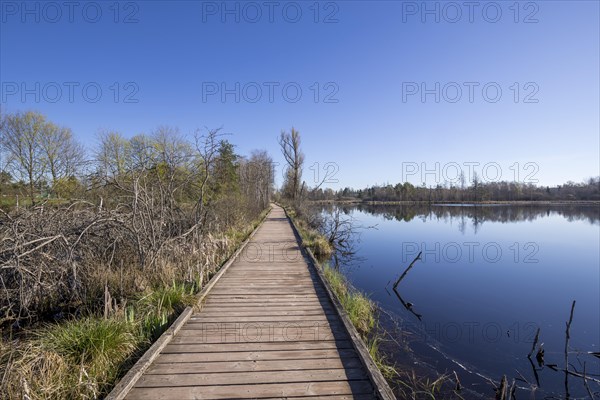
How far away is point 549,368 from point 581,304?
462 cm

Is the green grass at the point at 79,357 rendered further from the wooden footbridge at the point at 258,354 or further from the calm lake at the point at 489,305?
the calm lake at the point at 489,305

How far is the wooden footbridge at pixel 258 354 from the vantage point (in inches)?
106

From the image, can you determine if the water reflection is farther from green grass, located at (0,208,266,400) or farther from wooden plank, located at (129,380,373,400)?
wooden plank, located at (129,380,373,400)

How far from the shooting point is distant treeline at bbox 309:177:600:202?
238ft

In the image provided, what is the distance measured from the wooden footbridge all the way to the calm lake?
76.8 inches

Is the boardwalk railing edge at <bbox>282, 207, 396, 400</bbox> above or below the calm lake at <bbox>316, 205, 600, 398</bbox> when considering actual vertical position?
above

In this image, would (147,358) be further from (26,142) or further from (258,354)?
(26,142)

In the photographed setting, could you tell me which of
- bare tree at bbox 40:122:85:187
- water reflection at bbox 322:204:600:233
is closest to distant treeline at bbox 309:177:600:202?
water reflection at bbox 322:204:600:233

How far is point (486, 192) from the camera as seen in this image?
71625 millimetres

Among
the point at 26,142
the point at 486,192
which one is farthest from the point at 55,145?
the point at 486,192

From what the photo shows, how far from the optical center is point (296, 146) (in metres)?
34.0

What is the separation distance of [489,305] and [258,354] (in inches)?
282

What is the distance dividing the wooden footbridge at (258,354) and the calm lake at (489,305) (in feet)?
6.40

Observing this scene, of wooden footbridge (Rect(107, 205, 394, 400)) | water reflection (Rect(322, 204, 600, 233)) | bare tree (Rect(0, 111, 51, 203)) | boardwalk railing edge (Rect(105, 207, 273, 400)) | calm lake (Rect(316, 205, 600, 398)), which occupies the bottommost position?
calm lake (Rect(316, 205, 600, 398))
